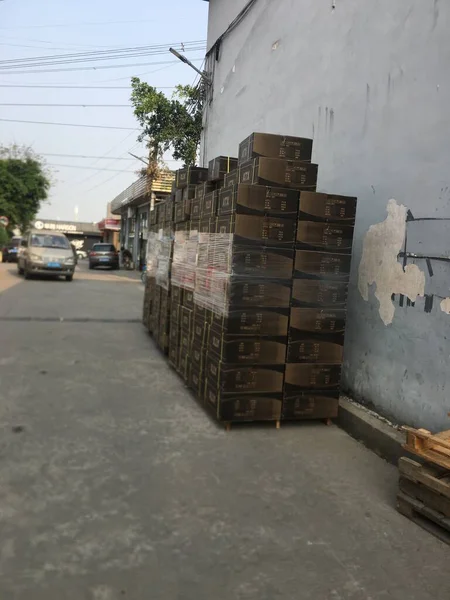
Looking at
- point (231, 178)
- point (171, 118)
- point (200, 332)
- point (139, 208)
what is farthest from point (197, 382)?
point (139, 208)

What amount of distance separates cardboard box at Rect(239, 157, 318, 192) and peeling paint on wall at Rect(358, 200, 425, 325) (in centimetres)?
81

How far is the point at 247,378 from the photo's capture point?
4.71m

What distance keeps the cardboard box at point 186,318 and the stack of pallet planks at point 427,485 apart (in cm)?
325

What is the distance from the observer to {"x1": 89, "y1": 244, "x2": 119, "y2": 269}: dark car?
106 feet

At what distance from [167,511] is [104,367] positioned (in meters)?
3.95

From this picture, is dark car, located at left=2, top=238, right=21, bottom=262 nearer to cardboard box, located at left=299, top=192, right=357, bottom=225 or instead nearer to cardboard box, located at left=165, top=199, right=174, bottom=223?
cardboard box, located at left=165, top=199, right=174, bottom=223

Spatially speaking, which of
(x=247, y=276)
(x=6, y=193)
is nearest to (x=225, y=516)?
(x=247, y=276)

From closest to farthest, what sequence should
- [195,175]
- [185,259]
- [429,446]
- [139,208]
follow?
[429,446] < [185,259] < [195,175] < [139,208]

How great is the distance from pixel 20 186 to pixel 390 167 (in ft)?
124

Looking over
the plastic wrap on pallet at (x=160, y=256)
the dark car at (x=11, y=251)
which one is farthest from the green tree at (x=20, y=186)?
the plastic wrap on pallet at (x=160, y=256)

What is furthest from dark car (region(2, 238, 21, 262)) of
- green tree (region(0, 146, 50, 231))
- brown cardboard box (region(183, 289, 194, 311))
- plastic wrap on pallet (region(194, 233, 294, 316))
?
plastic wrap on pallet (region(194, 233, 294, 316))

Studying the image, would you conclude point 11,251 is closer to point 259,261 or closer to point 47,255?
point 47,255

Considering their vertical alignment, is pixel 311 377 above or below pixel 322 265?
below

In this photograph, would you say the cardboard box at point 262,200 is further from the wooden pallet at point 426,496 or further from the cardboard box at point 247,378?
the wooden pallet at point 426,496
